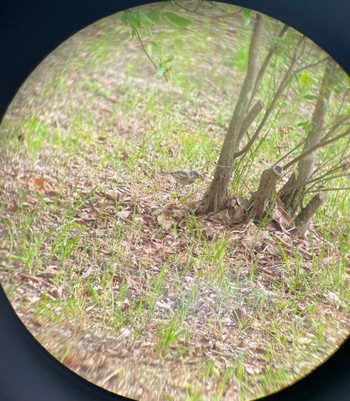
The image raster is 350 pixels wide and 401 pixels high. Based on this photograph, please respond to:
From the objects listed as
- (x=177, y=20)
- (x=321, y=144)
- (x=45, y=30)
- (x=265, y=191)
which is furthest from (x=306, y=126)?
(x=45, y=30)

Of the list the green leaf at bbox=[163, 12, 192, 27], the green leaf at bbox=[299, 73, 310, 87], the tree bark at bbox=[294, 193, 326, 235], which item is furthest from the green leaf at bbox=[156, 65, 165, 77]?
the tree bark at bbox=[294, 193, 326, 235]

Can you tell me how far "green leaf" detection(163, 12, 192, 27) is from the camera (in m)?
1.23

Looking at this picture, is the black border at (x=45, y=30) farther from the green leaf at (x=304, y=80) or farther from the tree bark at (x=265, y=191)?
the tree bark at (x=265, y=191)

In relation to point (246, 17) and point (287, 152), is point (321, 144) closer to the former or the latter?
point (287, 152)

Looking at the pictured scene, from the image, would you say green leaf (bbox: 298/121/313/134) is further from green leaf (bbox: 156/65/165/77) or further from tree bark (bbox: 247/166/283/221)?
green leaf (bbox: 156/65/165/77)

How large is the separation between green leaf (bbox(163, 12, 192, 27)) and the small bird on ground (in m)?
0.36

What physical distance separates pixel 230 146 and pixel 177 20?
1.08 feet

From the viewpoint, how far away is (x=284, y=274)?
53.3 inches

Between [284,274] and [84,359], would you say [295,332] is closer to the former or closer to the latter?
[284,274]

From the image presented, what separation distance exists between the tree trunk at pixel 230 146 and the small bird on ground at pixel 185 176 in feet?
0.16

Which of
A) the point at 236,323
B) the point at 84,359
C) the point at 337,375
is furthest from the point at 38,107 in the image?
the point at 337,375

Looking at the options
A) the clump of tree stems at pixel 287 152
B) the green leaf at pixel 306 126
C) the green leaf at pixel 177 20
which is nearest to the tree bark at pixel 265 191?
the clump of tree stems at pixel 287 152

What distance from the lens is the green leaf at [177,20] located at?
4.03 ft

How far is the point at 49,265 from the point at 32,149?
305 millimetres
